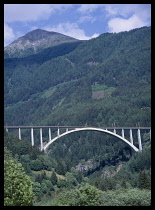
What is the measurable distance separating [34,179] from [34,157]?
36.6ft

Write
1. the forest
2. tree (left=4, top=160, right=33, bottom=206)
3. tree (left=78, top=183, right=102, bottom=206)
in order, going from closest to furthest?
tree (left=4, top=160, right=33, bottom=206) → tree (left=78, top=183, right=102, bottom=206) → the forest

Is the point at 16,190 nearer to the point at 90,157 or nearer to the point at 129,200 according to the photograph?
the point at 129,200

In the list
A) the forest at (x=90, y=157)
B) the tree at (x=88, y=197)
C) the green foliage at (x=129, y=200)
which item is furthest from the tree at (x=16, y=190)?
the green foliage at (x=129, y=200)

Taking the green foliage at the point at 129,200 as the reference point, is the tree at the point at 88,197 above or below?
below

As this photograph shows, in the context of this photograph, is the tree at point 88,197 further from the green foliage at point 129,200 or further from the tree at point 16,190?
the tree at point 16,190

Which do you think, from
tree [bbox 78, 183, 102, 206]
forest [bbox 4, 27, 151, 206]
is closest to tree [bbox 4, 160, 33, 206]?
forest [bbox 4, 27, 151, 206]

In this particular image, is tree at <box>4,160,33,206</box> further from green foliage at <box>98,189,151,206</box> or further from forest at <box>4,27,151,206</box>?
green foliage at <box>98,189,151,206</box>

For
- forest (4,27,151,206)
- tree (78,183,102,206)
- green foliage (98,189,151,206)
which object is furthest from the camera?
forest (4,27,151,206)

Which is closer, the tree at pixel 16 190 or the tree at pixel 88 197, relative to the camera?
the tree at pixel 16 190

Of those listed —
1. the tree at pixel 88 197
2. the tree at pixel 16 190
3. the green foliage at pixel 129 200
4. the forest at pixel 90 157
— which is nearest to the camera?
the green foliage at pixel 129 200
